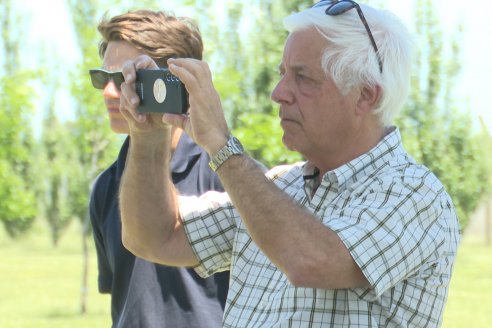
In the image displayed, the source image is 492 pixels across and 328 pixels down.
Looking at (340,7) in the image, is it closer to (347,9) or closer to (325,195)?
(347,9)

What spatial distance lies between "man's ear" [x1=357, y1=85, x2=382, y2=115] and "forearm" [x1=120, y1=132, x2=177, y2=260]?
0.59 metres

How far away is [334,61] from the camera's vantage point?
2.31 metres

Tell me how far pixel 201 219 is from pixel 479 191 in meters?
21.0

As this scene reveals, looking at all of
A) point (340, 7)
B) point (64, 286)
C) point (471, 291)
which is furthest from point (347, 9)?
point (64, 286)

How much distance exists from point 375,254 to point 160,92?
69cm

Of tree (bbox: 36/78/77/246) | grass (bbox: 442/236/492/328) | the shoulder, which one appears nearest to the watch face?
the shoulder

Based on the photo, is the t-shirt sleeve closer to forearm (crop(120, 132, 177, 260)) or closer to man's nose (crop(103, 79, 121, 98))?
man's nose (crop(103, 79, 121, 98))

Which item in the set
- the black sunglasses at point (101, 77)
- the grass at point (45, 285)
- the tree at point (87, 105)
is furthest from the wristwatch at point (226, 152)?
the grass at point (45, 285)

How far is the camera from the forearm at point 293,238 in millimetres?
2062

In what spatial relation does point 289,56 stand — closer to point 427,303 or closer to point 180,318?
point 427,303

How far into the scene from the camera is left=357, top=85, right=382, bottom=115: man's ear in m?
2.33

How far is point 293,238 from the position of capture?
81.7 inches

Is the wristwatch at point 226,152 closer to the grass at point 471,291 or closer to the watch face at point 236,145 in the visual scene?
the watch face at point 236,145

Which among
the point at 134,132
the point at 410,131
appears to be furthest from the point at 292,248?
the point at 410,131
